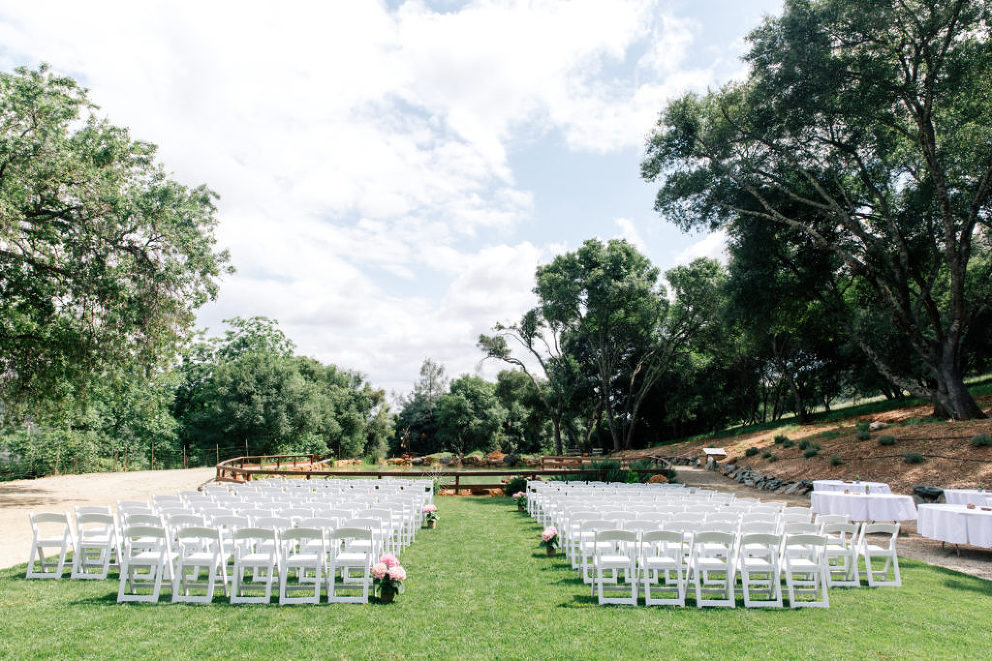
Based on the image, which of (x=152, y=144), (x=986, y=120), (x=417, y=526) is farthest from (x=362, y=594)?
(x=986, y=120)

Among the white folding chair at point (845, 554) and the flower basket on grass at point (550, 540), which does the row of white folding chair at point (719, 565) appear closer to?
the white folding chair at point (845, 554)

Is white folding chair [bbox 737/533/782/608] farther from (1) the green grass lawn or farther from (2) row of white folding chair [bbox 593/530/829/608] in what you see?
(1) the green grass lawn

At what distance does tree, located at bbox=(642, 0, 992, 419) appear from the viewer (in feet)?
54.6

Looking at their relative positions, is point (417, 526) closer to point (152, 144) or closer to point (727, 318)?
point (152, 144)

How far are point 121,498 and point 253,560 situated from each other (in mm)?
13146

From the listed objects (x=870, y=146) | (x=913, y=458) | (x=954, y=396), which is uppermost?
(x=870, y=146)

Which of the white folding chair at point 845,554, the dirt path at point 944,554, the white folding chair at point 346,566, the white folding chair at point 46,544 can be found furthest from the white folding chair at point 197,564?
the dirt path at point 944,554

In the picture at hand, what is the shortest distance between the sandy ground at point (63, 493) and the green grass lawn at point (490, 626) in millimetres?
3932

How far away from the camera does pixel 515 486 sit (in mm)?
18594

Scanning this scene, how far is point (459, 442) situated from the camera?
46688 millimetres

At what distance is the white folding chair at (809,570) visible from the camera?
5.92 m

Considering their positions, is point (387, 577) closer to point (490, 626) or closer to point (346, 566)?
point (346, 566)

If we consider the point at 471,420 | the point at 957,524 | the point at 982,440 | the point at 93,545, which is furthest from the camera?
the point at 471,420

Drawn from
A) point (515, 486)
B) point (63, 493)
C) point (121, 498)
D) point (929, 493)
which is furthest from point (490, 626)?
point (63, 493)
